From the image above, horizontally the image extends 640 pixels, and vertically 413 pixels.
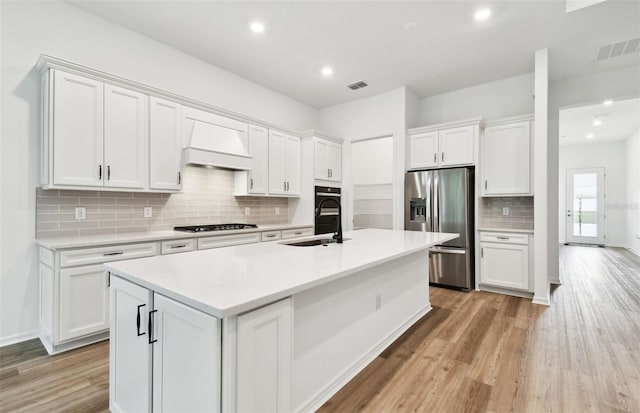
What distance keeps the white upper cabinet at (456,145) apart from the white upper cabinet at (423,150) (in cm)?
9

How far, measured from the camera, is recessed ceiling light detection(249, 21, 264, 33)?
3.16 metres

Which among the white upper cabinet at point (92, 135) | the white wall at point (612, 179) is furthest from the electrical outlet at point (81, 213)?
the white wall at point (612, 179)

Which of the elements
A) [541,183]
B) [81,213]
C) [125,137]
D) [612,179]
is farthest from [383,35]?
[612,179]

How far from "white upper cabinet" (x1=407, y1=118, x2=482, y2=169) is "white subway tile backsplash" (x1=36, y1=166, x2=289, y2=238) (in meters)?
2.39

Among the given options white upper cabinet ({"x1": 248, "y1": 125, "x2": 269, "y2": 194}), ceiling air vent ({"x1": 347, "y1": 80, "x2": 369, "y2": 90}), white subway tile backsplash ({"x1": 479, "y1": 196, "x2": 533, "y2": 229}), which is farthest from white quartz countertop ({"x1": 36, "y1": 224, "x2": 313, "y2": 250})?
white subway tile backsplash ({"x1": 479, "y1": 196, "x2": 533, "y2": 229})

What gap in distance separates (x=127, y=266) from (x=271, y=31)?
2852 millimetres

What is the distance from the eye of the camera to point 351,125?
5496mm

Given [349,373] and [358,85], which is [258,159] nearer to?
[358,85]

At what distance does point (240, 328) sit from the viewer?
1.12 m

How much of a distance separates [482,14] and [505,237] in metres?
2.70

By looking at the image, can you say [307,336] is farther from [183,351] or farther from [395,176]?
[395,176]

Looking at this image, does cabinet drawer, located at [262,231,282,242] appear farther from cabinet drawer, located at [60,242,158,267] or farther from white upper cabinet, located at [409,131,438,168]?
white upper cabinet, located at [409,131,438,168]

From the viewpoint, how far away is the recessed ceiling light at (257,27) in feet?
10.4

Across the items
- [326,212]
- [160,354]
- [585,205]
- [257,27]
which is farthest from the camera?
[585,205]
